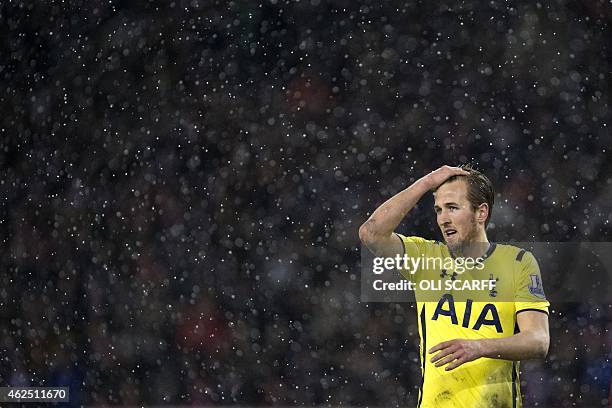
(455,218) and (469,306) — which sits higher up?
(455,218)

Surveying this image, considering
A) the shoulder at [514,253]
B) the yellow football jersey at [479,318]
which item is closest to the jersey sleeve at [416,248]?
the yellow football jersey at [479,318]

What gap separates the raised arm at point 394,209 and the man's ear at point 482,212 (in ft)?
0.19

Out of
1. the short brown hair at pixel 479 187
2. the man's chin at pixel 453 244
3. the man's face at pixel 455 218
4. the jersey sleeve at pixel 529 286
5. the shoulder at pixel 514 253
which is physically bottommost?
the jersey sleeve at pixel 529 286

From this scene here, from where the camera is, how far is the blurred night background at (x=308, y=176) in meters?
1.39

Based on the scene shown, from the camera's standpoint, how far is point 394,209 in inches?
54.9

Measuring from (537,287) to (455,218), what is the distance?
0.17 meters

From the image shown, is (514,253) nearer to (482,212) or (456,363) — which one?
(482,212)

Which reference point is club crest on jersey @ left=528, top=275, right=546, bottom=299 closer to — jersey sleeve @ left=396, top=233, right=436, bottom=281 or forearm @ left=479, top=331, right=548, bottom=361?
forearm @ left=479, top=331, right=548, bottom=361

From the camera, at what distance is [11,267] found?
1733mm

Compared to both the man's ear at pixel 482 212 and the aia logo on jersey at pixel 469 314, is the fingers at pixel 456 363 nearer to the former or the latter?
the aia logo on jersey at pixel 469 314

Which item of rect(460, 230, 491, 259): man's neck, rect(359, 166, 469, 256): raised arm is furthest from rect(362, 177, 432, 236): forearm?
rect(460, 230, 491, 259): man's neck

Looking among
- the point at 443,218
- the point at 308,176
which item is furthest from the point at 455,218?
the point at 308,176

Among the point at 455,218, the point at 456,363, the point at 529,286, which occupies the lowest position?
the point at 456,363

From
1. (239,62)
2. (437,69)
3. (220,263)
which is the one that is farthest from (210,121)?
(437,69)
